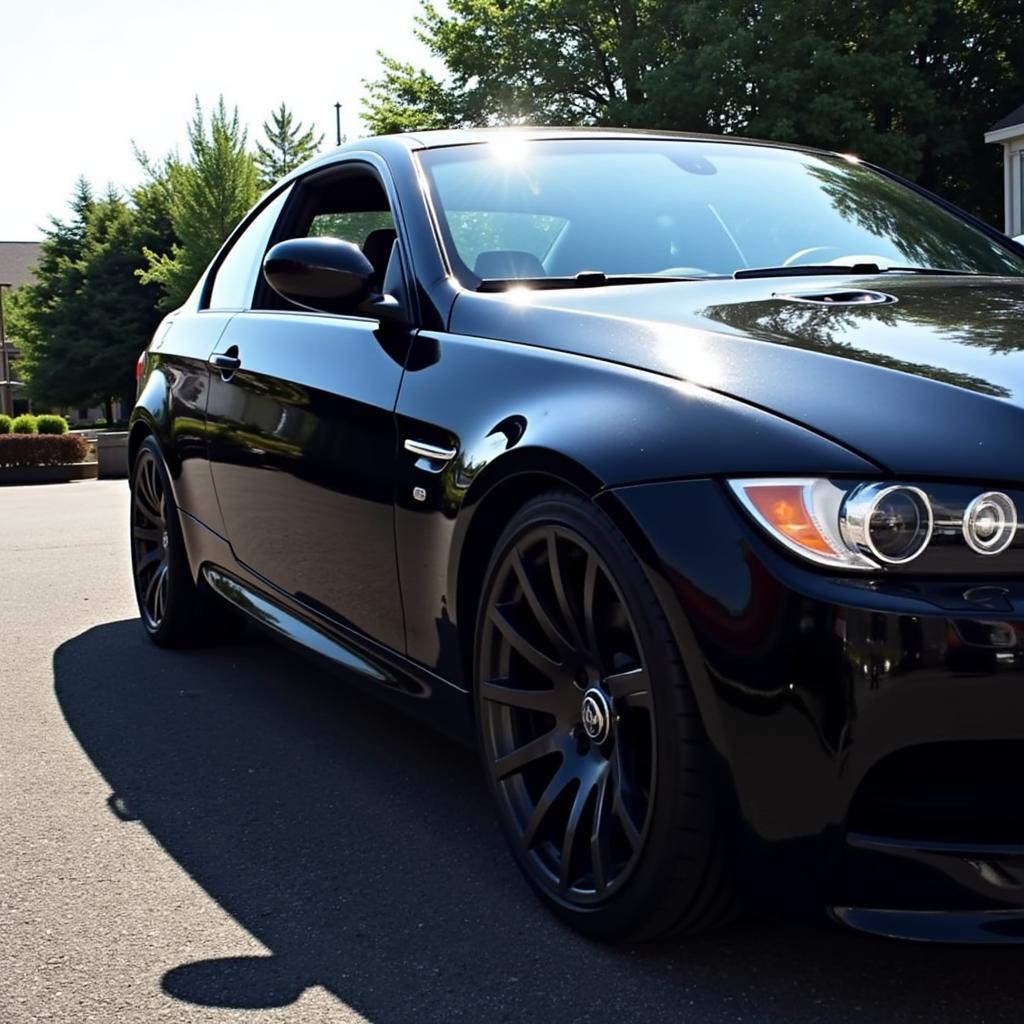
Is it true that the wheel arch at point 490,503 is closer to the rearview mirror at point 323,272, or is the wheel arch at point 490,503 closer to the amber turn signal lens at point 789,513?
the amber turn signal lens at point 789,513

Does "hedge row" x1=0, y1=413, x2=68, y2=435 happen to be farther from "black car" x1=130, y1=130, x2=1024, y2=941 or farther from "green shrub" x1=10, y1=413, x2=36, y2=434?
"black car" x1=130, y1=130, x2=1024, y2=941

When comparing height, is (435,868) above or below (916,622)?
below

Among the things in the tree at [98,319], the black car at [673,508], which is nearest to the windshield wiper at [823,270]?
the black car at [673,508]

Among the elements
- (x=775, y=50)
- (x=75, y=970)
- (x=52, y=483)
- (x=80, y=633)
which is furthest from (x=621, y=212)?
(x=775, y=50)

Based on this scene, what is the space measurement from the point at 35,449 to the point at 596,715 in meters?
19.7

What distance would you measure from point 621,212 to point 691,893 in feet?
5.95

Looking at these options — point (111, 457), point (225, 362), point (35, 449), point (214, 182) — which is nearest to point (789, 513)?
point (225, 362)

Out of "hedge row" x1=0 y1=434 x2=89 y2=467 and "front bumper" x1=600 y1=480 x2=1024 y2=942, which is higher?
"front bumper" x1=600 y1=480 x2=1024 y2=942

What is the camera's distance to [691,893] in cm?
232

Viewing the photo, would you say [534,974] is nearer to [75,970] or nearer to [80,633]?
[75,970]

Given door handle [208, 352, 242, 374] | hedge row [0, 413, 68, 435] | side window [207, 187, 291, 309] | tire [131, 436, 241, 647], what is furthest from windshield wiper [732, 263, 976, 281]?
hedge row [0, 413, 68, 435]

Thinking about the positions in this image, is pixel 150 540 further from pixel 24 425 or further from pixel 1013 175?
pixel 1013 175

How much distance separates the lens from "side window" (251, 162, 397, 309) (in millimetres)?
4352

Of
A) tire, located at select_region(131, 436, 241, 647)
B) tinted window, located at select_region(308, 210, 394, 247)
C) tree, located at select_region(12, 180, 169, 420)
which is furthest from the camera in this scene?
tree, located at select_region(12, 180, 169, 420)
